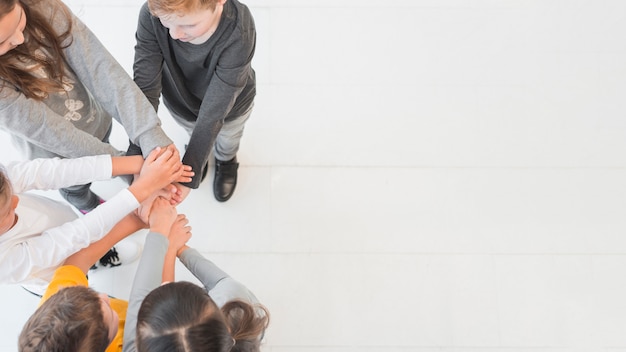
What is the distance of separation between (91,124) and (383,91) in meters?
1.02

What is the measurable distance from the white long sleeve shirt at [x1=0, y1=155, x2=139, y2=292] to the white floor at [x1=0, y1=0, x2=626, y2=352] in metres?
0.51

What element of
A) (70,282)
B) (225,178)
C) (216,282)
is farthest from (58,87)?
(225,178)

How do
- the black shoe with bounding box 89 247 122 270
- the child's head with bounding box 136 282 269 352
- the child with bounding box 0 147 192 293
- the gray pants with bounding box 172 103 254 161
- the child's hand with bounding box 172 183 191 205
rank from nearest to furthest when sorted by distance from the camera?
the child's head with bounding box 136 282 269 352 < the child with bounding box 0 147 192 293 < the child's hand with bounding box 172 183 191 205 < the gray pants with bounding box 172 103 254 161 < the black shoe with bounding box 89 247 122 270

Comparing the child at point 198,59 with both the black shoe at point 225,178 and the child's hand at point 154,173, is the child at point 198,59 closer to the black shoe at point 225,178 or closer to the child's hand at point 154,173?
the child's hand at point 154,173

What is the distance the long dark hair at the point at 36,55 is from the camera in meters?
0.98

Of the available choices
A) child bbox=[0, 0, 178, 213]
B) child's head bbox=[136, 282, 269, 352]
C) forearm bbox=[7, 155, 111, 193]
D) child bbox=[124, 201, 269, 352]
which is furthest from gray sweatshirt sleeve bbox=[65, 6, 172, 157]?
child's head bbox=[136, 282, 269, 352]

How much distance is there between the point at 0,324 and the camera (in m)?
1.52

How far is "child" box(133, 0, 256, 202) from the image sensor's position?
3.16 feet

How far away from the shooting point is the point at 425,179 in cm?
174

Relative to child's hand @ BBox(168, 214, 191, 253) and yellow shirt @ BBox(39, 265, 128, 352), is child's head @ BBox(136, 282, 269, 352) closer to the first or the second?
yellow shirt @ BBox(39, 265, 128, 352)

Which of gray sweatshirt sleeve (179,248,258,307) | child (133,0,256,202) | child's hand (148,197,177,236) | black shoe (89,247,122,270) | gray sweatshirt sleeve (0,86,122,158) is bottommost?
black shoe (89,247,122,270)

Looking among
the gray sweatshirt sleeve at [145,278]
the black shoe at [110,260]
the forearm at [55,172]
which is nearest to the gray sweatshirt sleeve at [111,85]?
the forearm at [55,172]

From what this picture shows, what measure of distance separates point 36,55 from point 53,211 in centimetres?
38

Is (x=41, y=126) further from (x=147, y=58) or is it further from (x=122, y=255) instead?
(x=122, y=255)
